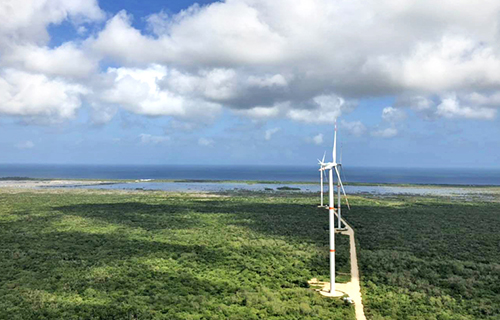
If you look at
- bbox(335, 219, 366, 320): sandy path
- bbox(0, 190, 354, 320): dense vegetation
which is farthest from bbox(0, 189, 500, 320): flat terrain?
bbox(335, 219, 366, 320): sandy path

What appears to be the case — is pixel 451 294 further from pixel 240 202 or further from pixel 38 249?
pixel 240 202

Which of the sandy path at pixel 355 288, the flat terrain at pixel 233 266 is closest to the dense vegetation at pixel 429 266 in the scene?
the flat terrain at pixel 233 266

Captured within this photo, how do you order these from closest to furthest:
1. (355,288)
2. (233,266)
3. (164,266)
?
(355,288) → (164,266) → (233,266)

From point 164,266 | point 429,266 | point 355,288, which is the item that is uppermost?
point 429,266

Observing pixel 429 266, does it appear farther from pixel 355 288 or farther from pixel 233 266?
pixel 233 266

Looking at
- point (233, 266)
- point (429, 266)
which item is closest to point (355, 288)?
point (429, 266)

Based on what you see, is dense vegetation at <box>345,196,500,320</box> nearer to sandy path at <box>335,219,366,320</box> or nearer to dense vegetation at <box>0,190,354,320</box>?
sandy path at <box>335,219,366,320</box>
